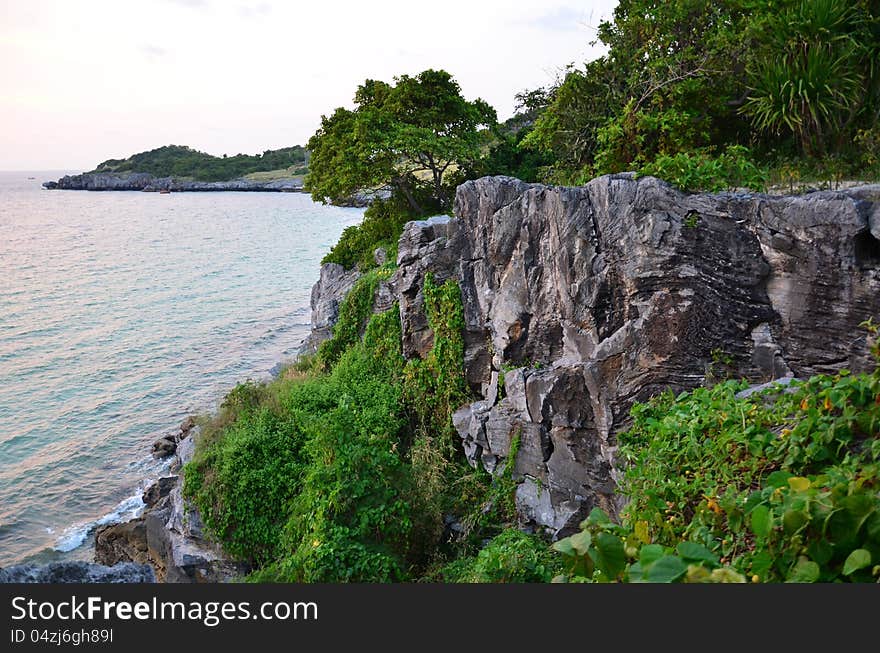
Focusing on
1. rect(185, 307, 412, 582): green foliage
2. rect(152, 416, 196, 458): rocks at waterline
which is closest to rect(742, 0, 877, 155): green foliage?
rect(185, 307, 412, 582): green foliage

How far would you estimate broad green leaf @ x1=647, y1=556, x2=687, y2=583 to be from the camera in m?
2.55

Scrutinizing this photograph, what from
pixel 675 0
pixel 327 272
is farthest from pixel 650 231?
pixel 327 272

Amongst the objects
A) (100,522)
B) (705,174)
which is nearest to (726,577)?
(705,174)

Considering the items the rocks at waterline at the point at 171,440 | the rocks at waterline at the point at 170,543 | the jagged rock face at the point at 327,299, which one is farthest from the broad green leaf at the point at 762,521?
the rocks at waterline at the point at 171,440

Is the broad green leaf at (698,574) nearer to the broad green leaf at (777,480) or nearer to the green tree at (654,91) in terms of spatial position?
the broad green leaf at (777,480)

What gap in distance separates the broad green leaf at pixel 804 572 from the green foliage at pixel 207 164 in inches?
5319

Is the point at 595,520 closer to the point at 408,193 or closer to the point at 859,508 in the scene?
the point at 859,508

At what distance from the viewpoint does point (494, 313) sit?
13.0m

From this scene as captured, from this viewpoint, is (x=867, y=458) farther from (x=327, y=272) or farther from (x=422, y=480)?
(x=327, y=272)

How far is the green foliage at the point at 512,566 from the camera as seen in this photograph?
8.78m

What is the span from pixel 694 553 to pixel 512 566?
6661mm

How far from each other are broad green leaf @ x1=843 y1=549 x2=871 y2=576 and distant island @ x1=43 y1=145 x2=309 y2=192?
4857 inches

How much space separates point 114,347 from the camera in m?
29.9

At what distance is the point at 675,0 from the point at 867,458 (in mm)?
13378
